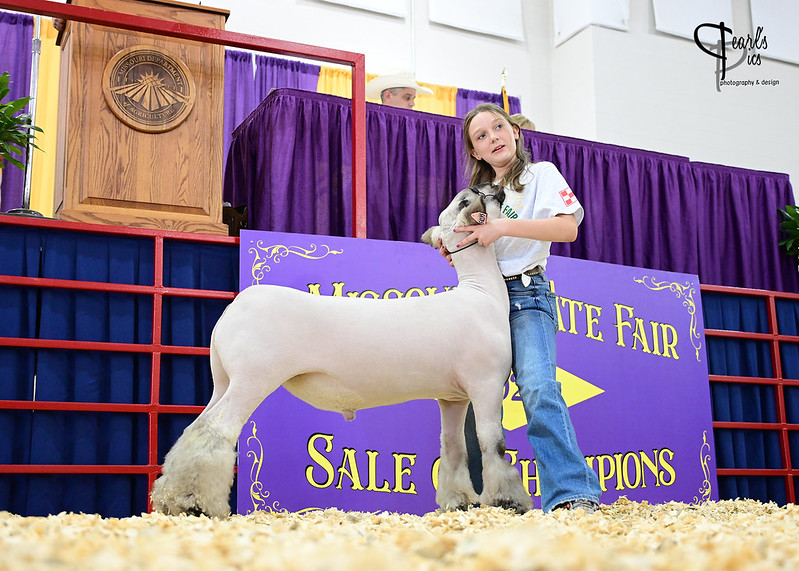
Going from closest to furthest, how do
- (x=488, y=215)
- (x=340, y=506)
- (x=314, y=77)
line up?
(x=488, y=215), (x=340, y=506), (x=314, y=77)

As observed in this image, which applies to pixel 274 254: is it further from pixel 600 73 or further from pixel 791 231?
pixel 600 73

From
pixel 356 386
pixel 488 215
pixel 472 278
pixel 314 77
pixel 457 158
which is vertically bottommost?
pixel 356 386

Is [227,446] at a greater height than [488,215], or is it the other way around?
[488,215]

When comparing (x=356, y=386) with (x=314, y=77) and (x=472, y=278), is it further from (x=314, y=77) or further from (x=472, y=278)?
(x=314, y=77)

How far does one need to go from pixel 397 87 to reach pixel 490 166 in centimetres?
350

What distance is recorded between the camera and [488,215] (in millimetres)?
2297

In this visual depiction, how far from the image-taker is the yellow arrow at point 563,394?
11.7 ft

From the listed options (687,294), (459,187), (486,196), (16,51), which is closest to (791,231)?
(687,294)

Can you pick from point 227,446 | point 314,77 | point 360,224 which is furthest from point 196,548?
point 314,77

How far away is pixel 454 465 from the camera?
7.47ft

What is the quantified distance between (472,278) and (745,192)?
4100mm
